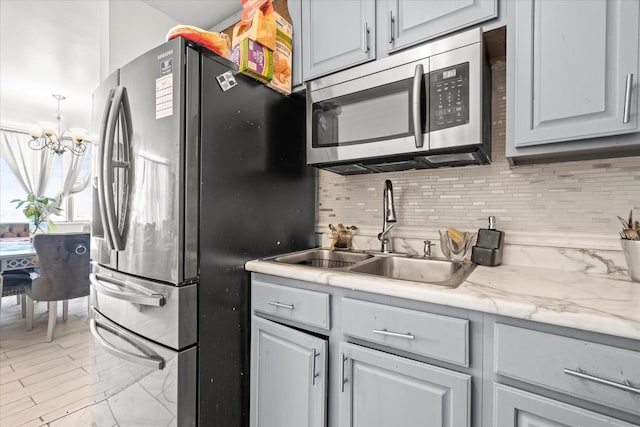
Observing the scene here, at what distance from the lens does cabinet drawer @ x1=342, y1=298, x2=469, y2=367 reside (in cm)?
89

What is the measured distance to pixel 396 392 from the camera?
993 millimetres

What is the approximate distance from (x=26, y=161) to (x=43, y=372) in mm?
5251

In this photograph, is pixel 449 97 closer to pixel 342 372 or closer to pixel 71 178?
pixel 342 372

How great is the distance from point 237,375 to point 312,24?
68.1 inches

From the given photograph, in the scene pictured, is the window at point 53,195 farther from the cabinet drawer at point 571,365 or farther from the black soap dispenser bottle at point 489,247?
the cabinet drawer at point 571,365

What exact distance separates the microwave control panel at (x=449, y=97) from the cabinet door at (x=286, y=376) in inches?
37.8

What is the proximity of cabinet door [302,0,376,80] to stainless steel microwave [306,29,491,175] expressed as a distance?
0.23 ft

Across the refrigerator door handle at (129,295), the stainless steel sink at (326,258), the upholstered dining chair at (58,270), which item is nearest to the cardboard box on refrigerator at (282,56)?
the stainless steel sink at (326,258)

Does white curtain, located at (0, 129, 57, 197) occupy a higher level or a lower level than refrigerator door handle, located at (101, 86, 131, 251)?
higher

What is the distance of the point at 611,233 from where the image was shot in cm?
119

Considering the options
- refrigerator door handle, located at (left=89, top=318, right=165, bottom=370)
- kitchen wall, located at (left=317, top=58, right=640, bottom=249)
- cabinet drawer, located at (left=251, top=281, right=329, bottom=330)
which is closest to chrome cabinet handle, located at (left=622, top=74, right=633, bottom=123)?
kitchen wall, located at (left=317, top=58, right=640, bottom=249)

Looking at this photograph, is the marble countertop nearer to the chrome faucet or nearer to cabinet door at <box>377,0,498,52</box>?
the chrome faucet

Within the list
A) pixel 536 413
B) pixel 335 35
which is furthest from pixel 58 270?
pixel 536 413

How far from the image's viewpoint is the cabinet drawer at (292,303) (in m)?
1.17
